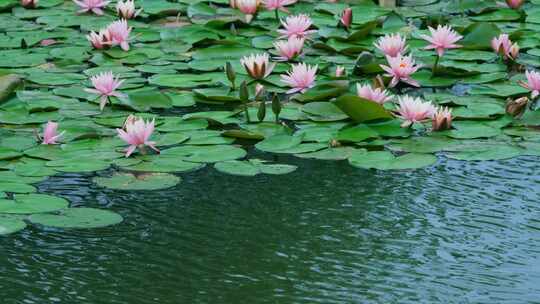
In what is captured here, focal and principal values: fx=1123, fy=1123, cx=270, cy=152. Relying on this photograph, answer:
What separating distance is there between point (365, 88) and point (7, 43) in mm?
2183

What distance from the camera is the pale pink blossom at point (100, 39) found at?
5.40 meters

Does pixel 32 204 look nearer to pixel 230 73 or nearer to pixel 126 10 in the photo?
pixel 230 73

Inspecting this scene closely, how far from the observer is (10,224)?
338 cm

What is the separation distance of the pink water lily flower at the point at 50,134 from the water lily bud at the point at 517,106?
A: 1690mm

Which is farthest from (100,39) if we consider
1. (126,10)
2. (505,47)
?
(505,47)

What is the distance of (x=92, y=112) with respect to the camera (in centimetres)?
454

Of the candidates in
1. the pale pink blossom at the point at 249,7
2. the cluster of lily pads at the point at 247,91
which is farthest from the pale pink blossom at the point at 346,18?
the pale pink blossom at the point at 249,7

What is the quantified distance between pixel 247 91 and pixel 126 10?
67.1 inches

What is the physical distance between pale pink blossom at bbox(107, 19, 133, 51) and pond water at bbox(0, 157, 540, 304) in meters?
1.65

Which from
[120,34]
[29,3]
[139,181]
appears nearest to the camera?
[139,181]

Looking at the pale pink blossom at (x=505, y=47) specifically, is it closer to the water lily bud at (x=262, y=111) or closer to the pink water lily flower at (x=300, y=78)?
the pink water lily flower at (x=300, y=78)

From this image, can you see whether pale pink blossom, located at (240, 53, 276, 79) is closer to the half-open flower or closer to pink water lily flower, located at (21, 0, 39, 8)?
the half-open flower

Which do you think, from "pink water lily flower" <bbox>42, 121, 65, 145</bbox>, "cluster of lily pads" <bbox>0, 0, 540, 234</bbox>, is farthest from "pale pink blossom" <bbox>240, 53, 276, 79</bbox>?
"pink water lily flower" <bbox>42, 121, 65, 145</bbox>

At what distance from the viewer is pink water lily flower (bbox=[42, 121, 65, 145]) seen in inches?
160
